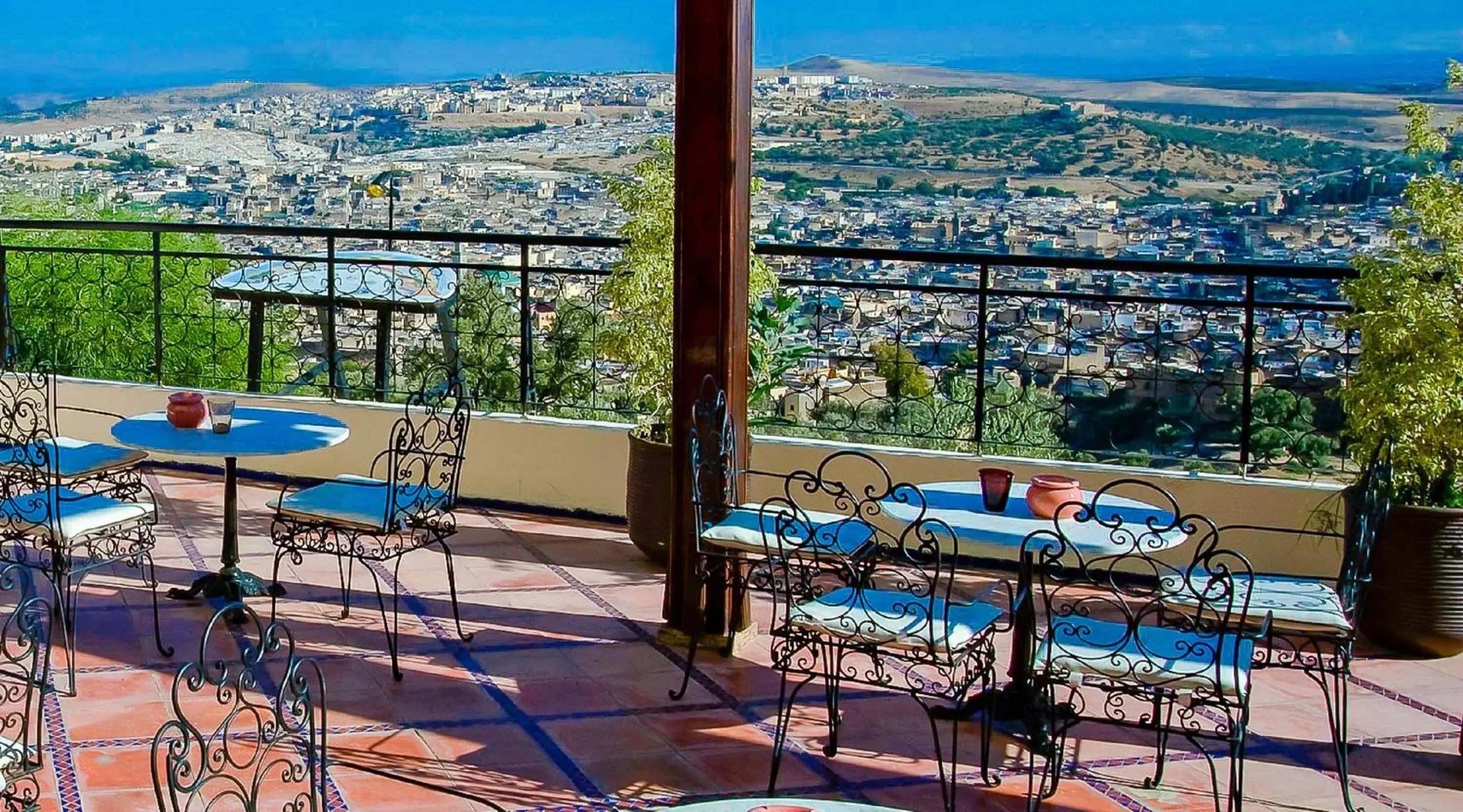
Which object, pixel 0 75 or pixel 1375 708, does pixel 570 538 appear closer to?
pixel 1375 708

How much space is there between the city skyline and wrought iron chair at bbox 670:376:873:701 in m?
1.16

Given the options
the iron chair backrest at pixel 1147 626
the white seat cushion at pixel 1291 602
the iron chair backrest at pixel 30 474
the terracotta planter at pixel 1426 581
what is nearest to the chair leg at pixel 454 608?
the iron chair backrest at pixel 30 474

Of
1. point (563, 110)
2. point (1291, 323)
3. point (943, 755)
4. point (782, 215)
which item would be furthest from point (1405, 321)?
point (563, 110)

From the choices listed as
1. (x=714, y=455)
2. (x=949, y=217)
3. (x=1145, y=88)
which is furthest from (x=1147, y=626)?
(x=1145, y=88)

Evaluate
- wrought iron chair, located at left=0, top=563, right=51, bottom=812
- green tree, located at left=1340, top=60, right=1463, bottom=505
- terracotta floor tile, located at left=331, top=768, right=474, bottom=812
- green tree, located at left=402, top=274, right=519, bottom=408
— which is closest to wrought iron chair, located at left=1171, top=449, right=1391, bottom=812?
green tree, located at left=1340, top=60, right=1463, bottom=505

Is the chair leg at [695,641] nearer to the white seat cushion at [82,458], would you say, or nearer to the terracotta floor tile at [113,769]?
the terracotta floor tile at [113,769]

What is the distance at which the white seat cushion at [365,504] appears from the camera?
4.32 meters

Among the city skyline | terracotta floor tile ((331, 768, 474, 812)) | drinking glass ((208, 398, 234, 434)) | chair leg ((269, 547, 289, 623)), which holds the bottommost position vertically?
terracotta floor tile ((331, 768, 474, 812))

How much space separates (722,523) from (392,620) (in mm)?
1250

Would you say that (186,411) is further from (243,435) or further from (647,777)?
(647,777)

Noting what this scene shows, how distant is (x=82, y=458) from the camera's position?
4832mm

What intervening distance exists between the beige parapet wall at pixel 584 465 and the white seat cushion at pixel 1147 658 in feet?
6.68

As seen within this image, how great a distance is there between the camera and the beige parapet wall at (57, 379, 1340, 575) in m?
5.23

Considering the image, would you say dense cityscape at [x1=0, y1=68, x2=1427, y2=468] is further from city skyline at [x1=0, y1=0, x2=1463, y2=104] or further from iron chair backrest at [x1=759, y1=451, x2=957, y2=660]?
iron chair backrest at [x1=759, y1=451, x2=957, y2=660]
